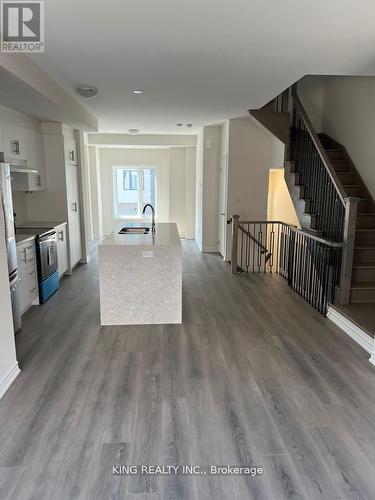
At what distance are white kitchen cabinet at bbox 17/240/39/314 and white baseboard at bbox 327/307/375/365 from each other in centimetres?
362

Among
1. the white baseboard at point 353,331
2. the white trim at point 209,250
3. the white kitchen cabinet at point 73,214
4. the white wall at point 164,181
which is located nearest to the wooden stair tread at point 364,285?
the white baseboard at point 353,331

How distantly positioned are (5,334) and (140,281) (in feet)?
4.76

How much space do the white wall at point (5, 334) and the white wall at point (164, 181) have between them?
275 inches

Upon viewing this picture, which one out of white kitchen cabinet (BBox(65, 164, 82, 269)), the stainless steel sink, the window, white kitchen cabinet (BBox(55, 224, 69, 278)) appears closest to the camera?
the stainless steel sink

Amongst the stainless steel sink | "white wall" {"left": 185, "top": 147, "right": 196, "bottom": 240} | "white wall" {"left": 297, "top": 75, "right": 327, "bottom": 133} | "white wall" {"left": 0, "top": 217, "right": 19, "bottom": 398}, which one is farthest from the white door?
"white wall" {"left": 0, "top": 217, "right": 19, "bottom": 398}

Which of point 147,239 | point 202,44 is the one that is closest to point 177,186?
point 147,239

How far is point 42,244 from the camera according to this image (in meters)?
4.55

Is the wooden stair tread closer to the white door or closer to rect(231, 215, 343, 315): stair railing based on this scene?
rect(231, 215, 343, 315): stair railing

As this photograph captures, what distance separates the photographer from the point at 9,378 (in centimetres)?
268

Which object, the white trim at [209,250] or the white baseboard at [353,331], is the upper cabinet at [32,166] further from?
the white baseboard at [353,331]

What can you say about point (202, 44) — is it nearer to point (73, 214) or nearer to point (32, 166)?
point (32, 166)

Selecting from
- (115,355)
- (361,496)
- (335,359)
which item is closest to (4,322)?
(115,355)

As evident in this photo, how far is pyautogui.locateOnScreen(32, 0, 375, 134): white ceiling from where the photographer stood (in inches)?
87.8

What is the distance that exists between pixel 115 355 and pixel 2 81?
2665mm
